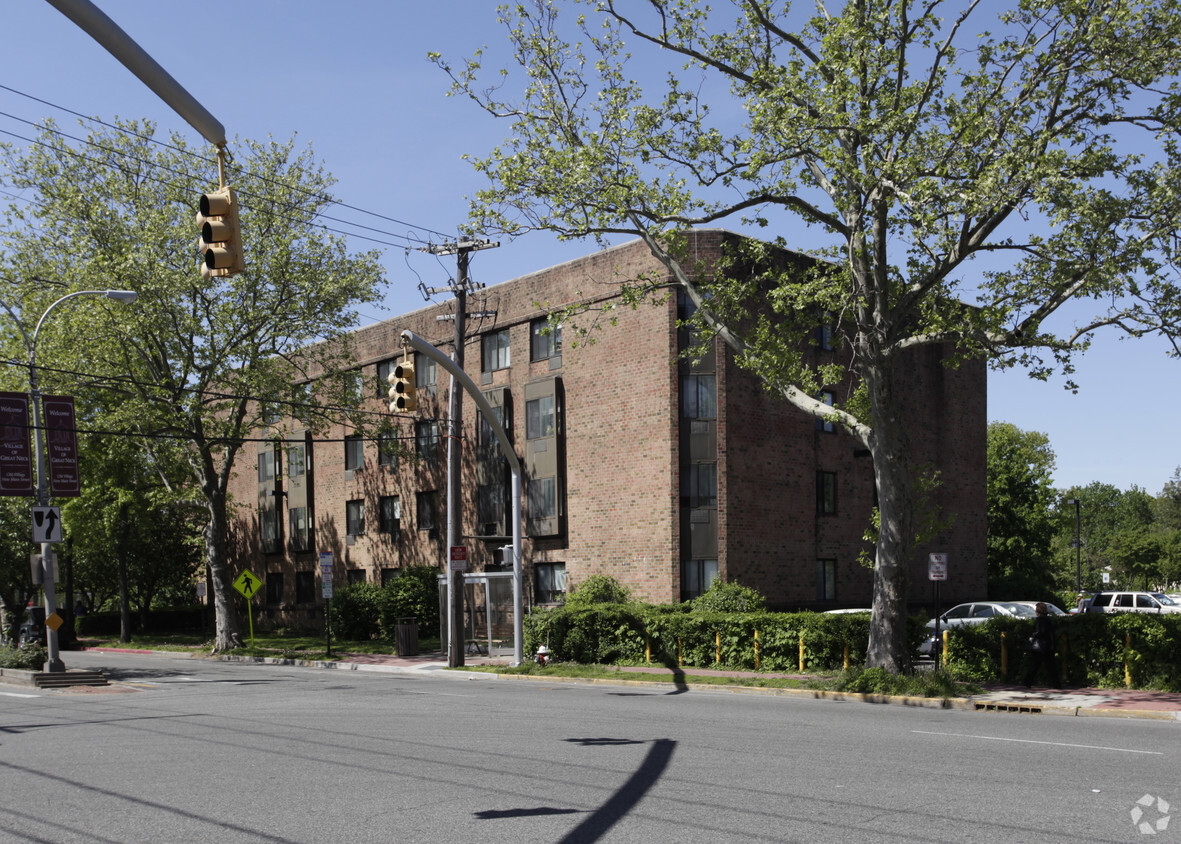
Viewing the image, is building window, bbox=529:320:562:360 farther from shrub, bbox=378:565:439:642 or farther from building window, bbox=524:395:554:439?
shrub, bbox=378:565:439:642

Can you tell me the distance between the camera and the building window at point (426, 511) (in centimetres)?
4072

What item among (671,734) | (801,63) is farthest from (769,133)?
(671,734)

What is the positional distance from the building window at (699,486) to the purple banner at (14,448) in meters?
17.2

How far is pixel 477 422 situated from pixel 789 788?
29.8m

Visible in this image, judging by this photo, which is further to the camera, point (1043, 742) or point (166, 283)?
point (166, 283)

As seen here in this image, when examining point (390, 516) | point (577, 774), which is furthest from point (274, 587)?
point (577, 774)

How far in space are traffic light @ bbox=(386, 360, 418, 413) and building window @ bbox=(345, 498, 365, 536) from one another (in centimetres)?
2875

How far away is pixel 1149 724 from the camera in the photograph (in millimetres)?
15430

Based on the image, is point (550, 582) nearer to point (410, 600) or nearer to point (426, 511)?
point (410, 600)

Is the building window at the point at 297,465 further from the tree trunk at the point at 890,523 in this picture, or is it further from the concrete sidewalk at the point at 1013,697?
the tree trunk at the point at 890,523

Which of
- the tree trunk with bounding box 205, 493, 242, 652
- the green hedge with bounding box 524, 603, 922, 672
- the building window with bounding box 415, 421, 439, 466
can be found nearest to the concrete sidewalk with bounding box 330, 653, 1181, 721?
the green hedge with bounding box 524, 603, 922, 672

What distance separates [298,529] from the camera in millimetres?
48000

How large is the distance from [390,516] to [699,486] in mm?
16086

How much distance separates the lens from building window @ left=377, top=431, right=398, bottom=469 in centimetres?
3669
